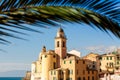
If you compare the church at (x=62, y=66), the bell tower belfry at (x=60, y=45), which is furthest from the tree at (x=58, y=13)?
the bell tower belfry at (x=60, y=45)

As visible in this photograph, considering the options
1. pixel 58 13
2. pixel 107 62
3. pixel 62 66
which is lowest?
pixel 58 13

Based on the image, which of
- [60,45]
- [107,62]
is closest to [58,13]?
[60,45]

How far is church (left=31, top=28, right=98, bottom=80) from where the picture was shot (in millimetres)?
67412

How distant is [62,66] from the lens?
230 ft

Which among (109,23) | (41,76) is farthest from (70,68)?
(109,23)

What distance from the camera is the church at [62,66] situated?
67.4 m

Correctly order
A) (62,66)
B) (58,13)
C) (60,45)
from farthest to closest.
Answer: (60,45) → (62,66) → (58,13)

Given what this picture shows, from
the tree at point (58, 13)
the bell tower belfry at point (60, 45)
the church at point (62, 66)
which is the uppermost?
the bell tower belfry at point (60, 45)

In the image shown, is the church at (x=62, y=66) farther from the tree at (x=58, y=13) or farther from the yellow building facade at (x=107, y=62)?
the tree at (x=58, y=13)

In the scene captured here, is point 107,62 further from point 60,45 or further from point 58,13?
point 58,13

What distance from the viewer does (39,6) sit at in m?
3.14

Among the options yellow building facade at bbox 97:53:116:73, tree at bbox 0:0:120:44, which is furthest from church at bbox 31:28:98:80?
tree at bbox 0:0:120:44

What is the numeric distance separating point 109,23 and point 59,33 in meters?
70.4

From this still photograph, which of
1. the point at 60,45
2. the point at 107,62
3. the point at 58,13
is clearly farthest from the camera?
the point at 107,62
